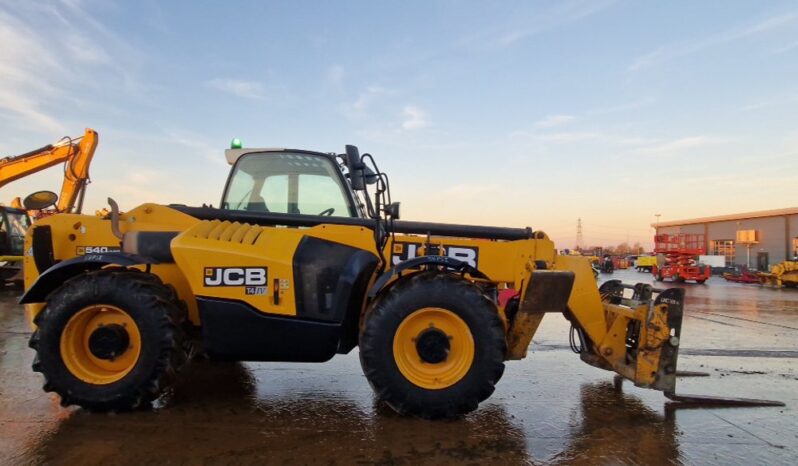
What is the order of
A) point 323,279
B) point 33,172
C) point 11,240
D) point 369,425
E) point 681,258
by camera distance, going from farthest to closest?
1. point 681,258
2. point 33,172
3. point 11,240
4. point 323,279
5. point 369,425

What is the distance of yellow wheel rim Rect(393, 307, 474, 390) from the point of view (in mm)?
3766

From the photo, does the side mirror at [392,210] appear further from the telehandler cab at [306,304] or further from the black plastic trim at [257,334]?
the black plastic trim at [257,334]

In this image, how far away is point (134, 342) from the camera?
12.5ft

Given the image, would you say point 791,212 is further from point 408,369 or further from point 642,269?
point 408,369

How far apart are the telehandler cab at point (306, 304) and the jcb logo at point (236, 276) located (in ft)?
0.03

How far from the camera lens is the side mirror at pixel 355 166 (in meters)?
4.18

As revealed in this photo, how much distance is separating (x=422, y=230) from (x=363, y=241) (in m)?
0.72

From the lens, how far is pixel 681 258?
27828 mm

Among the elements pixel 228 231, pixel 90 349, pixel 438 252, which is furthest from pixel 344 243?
pixel 90 349

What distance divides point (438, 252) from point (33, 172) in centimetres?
1813

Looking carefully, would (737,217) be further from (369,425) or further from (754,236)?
(369,425)

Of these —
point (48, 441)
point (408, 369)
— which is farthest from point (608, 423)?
point (48, 441)

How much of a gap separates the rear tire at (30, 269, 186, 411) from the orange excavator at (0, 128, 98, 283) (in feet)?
45.0

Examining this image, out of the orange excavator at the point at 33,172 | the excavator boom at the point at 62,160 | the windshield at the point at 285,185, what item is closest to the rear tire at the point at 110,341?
the windshield at the point at 285,185
